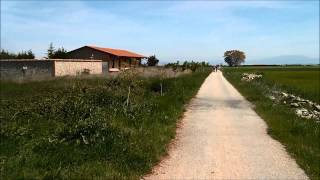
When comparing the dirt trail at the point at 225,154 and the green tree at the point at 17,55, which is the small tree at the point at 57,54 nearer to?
the green tree at the point at 17,55

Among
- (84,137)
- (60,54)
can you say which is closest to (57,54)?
(60,54)

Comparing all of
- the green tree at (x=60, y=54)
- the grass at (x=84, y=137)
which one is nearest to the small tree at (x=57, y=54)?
the green tree at (x=60, y=54)

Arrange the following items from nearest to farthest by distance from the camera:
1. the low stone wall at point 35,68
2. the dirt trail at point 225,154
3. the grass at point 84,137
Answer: the grass at point 84,137 → the dirt trail at point 225,154 → the low stone wall at point 35,68

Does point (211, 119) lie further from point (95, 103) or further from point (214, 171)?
point (214, 171)

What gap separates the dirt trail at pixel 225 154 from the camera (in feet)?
28.1

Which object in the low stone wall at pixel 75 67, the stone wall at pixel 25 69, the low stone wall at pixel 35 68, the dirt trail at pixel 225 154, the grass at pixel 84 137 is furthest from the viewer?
the low stone wall at pixel 75 67

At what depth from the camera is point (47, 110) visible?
14.3m

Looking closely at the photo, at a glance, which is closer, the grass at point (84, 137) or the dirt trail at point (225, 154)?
the grass at point (84, 137)

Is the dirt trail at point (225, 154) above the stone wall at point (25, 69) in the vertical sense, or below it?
below

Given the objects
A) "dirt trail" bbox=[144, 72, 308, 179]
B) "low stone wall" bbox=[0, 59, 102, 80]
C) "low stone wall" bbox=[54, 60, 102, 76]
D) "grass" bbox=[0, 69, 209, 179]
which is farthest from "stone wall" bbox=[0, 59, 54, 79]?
"dirt trail" bbox=[144, 72, 308, 179]

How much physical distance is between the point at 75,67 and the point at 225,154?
110 feet

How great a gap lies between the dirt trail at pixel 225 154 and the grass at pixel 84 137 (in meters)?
0.39

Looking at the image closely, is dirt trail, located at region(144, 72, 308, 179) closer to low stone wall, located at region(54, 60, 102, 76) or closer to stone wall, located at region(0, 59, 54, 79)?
stone wall, located at region(0, 59, 54, 79)

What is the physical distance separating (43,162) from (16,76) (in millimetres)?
32216
